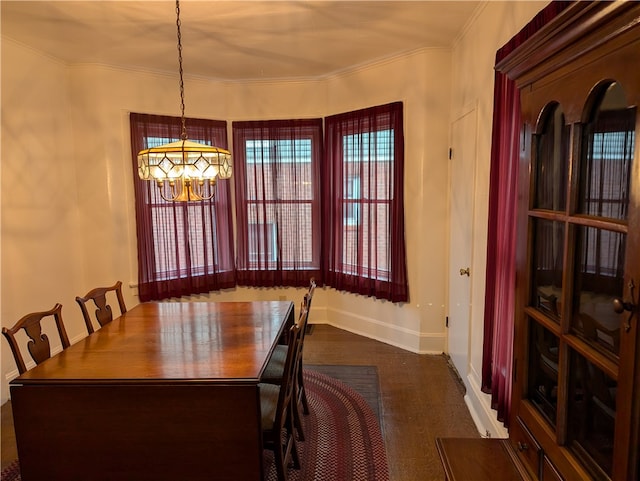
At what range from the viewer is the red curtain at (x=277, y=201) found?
4504 millimetres

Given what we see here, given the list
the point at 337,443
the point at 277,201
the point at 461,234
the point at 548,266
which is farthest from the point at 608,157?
the point at 277,201

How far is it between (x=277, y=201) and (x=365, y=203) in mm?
1013

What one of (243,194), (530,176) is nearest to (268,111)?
(243,194)

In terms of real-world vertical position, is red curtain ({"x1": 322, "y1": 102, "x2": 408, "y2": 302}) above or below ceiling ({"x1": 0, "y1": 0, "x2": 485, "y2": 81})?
below

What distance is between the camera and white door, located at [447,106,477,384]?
3.10m

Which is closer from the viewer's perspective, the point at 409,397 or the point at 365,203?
the point at 409,397

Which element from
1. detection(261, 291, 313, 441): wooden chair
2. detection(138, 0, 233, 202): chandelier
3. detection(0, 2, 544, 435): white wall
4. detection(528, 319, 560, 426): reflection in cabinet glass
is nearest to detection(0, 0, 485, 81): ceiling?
detection(0, 2, 544, 435): white wall

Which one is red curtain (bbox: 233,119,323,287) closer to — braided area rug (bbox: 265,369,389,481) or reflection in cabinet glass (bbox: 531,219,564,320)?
braided area rug (bbox: 265,369,389,481)

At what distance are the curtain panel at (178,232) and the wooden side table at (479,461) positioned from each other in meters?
3.46

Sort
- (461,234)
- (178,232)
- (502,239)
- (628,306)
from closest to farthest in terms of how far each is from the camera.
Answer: (628,306)
(502,239)
(461,234)
(178,232)

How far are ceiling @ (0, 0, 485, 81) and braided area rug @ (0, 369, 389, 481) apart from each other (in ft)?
8.89

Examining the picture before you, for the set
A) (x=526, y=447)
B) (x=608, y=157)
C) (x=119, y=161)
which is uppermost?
(x=119, y=161)

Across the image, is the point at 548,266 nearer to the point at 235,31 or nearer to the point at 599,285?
the point at 599,285

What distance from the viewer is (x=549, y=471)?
104 centimetres
